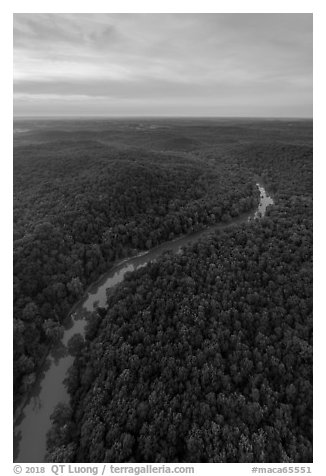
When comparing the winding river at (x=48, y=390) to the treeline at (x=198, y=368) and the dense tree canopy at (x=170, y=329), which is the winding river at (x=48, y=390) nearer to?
the dense tree canopy at (x=170, y=329)

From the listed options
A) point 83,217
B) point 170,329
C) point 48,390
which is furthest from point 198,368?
point 83,217

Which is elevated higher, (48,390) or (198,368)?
(198,368)

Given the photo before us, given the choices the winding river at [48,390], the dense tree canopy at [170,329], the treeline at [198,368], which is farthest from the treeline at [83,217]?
the treeline at [198,368]

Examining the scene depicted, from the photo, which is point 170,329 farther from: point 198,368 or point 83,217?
point 83,217

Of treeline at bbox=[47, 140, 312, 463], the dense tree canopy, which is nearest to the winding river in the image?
the dense tree canopy

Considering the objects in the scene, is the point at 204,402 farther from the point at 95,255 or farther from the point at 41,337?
the point at 95,255

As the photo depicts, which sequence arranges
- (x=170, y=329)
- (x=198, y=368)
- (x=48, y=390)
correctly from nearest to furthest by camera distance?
(x=198, y=368) → (x=48, y=390) → (x=170, y=329)

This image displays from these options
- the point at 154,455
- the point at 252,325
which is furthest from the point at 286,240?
the point at 154,455
